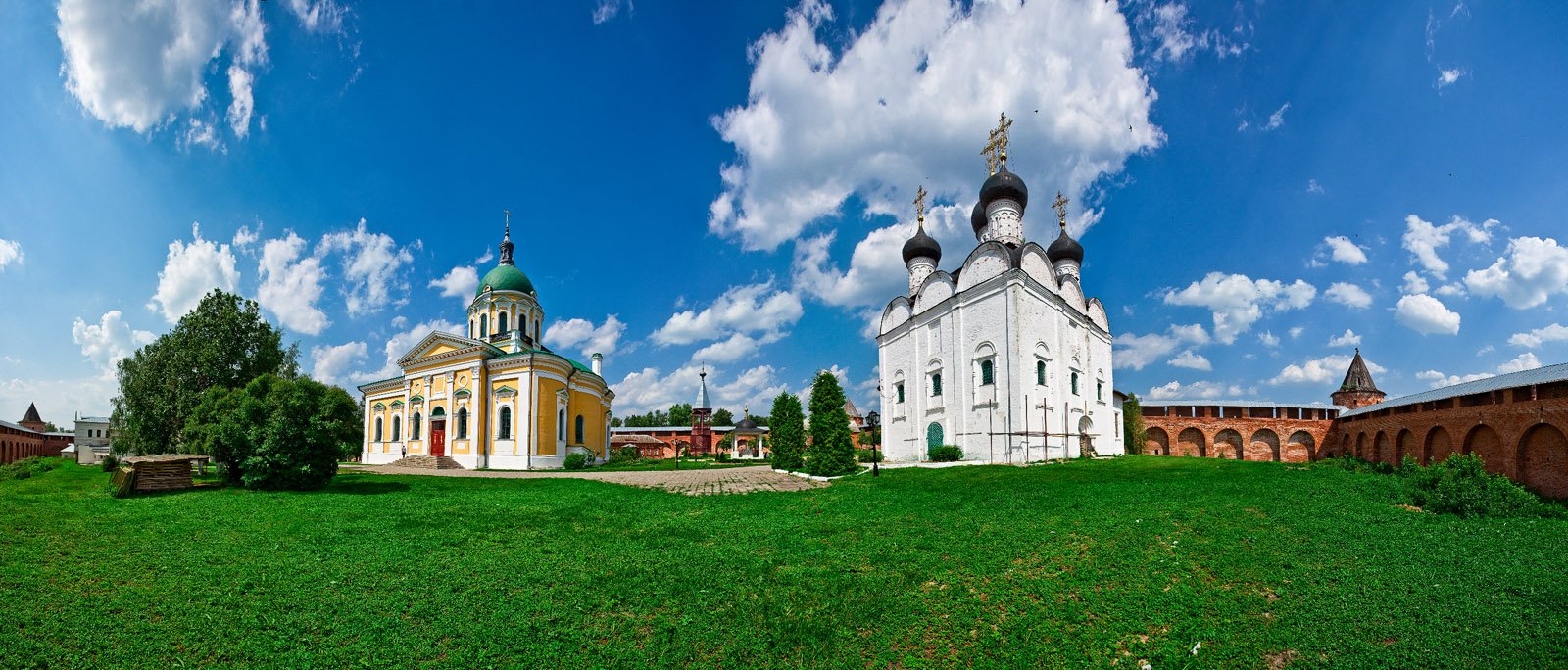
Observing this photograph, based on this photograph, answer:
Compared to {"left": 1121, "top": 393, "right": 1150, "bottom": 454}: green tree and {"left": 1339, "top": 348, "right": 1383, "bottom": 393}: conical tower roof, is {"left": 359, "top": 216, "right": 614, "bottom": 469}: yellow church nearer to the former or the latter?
{"left": 1121, "top": 393, "right": 1150, "bottom": 454}: green tree

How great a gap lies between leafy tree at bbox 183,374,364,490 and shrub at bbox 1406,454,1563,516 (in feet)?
71.5

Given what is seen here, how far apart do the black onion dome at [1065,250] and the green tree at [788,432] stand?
17.0 metres

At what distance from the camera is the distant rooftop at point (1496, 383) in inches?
665

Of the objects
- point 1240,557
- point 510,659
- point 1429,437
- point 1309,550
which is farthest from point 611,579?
point 1429,437

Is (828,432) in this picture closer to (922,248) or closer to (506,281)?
(922,248)

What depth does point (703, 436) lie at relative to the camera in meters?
55.3

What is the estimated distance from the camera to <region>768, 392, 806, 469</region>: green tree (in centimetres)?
2445

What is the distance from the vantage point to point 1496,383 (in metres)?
19.5

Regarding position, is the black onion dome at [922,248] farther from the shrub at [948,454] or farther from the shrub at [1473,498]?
the shrub at [1473,498]

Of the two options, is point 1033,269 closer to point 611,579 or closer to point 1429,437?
point 1429,437

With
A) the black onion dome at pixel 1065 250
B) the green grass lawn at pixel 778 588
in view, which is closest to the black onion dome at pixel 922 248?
the black onion dome at pixel 1065 250

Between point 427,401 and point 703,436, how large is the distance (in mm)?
25910

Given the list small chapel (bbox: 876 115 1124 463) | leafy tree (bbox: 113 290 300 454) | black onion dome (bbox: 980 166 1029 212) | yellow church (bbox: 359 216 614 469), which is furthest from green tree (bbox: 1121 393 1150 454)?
leafy tree (bbox: 113 290 300 454)

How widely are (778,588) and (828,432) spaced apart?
13.8 m
